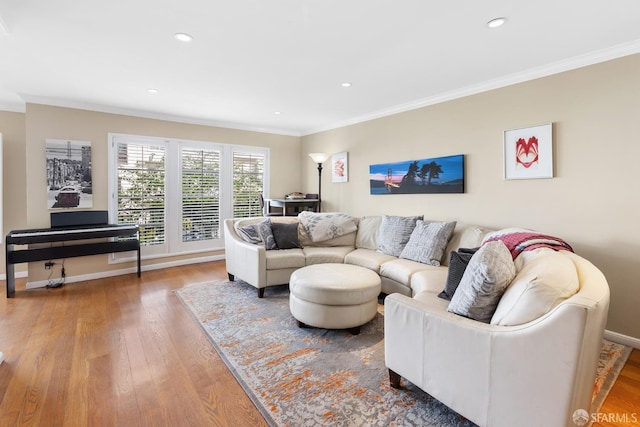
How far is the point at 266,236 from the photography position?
3904 mm

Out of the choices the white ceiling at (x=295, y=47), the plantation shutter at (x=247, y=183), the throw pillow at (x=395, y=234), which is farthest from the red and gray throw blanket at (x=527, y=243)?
the plantation shutter at (x=247, y=183)

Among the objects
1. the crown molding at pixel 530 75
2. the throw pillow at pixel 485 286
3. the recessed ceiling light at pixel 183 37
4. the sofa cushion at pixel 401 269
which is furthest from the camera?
the sofa cushion at pixel 401 269

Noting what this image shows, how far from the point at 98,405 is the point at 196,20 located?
2516mm

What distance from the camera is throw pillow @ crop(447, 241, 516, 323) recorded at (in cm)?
155

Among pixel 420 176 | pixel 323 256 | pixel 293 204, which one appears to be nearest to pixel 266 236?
pixel 323 256

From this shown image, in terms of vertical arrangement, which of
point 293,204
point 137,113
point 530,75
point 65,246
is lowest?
point 65,246

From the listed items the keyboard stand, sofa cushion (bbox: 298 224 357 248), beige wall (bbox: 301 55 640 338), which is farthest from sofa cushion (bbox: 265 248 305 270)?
the keyboard stand

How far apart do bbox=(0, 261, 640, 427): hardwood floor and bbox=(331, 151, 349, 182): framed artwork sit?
3.05 m

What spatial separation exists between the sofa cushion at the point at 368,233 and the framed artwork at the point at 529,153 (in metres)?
1.61

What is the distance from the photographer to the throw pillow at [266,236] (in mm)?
3877

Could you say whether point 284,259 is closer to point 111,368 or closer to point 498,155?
point 111,368

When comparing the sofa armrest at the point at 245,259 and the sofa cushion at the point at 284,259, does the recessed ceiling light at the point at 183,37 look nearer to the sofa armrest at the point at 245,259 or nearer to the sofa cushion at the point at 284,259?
the sofa armrest at the point at 245,259

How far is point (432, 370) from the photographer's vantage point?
1.59 metres

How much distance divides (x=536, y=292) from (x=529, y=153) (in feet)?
7.08
